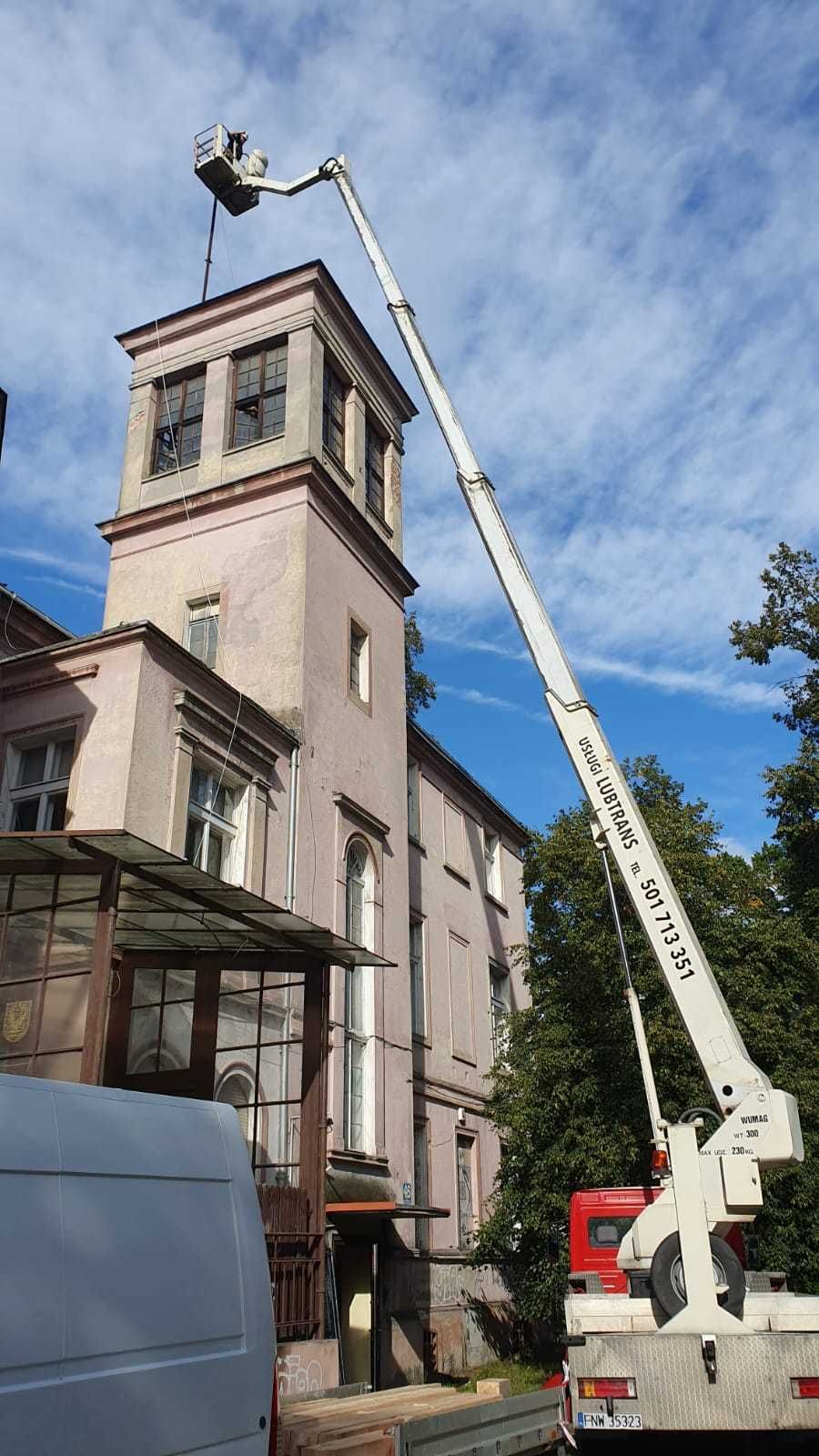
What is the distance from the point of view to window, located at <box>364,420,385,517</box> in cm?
2422

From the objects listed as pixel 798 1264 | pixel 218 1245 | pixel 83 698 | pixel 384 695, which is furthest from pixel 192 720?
pixel 798 1264

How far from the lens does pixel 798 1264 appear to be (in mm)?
17344

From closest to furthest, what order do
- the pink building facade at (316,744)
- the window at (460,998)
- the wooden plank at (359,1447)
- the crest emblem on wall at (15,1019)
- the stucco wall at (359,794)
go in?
the wooden plank at (359,1447) → the crest emblem on wall at (15,1019) → the pink building facade at (316,744) → the stucco wall at (359,794) → the window at (460,998)

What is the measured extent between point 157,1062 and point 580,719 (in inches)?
255

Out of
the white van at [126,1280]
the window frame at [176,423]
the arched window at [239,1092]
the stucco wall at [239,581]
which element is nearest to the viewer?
the white van at [126,1280]

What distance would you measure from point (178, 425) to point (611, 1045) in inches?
593

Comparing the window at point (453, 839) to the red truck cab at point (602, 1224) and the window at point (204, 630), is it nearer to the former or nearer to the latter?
the window at point (204, 630)

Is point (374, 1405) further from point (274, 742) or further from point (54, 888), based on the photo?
point (274, 742)

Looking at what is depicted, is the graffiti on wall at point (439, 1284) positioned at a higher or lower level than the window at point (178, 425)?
lower

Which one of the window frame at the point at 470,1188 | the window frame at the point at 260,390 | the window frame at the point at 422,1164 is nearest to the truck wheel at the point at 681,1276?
the window frame at the point at 422,1164

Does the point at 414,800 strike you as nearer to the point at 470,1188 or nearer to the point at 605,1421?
the point at 470,1188

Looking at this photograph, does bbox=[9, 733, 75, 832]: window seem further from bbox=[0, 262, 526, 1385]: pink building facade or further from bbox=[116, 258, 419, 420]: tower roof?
bbox=[116, 258, 419, 420]: tower roof

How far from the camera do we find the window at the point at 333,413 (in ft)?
74.6

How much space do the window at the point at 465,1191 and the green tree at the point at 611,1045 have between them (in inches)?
44.5
